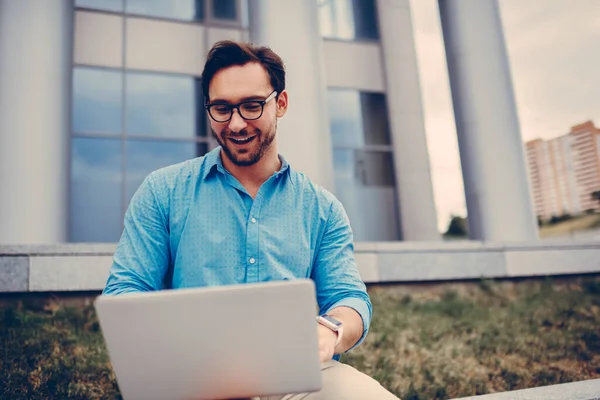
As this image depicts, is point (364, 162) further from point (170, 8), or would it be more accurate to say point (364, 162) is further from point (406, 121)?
point (170, 8)

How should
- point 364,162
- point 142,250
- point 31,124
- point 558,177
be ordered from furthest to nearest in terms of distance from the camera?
point 558,177 < point 364,162 < point 31,124 < point 142,250

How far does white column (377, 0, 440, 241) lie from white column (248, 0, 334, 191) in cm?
436

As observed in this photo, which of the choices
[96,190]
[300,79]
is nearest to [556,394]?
[300,79]

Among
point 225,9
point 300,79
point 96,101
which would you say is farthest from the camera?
point 225,9

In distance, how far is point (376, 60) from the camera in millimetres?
11117

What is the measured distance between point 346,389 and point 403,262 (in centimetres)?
392

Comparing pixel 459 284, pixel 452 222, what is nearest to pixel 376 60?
pixel 459 284

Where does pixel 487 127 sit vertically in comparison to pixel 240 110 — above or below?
above

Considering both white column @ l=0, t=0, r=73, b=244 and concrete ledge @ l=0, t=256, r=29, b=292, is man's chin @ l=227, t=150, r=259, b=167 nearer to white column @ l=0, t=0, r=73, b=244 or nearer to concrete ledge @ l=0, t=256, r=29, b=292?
concrete ledge @ l=0, t=256, r=29, b=292

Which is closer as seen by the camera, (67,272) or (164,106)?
(67,272)

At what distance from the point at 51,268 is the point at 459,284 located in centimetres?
423

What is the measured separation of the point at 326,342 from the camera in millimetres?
1626

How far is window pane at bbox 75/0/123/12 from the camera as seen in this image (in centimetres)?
917

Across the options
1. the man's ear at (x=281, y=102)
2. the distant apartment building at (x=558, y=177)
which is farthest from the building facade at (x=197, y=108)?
the distant apartment building at (x=558, y=177)
